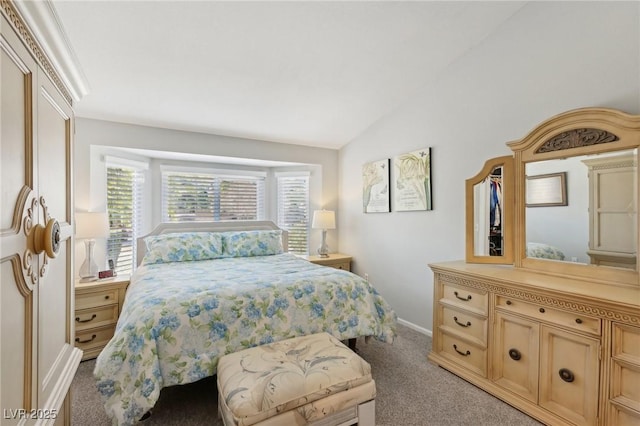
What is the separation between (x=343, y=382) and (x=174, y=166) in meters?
3.40

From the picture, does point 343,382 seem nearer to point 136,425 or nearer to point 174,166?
point 136,425

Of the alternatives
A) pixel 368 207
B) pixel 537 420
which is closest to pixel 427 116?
pixel 368 207

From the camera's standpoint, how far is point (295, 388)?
1405 mm

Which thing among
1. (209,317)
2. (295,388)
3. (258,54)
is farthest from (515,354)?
(258,54)

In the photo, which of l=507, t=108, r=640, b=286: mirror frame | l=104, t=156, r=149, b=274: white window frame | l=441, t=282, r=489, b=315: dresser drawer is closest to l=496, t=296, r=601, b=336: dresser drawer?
l=441, t=282, r=489, b=315: dresser drawer

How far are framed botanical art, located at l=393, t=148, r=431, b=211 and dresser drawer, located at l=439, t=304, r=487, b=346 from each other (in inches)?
42.6

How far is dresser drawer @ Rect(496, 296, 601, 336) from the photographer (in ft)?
5.12

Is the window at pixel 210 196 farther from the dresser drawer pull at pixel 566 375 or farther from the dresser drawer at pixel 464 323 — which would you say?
the dresser drawer pull at pixel 566 375

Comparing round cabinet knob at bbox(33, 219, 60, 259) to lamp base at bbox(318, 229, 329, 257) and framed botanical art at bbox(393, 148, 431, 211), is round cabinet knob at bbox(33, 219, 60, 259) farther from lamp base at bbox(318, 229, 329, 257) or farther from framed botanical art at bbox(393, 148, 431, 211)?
lamp base at bbox(318, 229, 329, 257)

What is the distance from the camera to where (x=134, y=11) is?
1.89 metres

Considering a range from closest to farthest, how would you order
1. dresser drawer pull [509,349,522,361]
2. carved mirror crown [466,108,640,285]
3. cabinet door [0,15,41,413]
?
cabinet door [0,15,41,413] → carved mirror crown [466,108,640,285] → dresser drawer pull [509,349,522,361]

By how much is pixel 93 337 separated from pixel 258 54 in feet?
9.29

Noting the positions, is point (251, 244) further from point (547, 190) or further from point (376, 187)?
point (547, 190)

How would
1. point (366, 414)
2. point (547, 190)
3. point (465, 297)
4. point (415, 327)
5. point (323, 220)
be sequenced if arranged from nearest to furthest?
point (366, 414), point (547, 190), point (465, 297), point (415, 327), point (323, 220)
